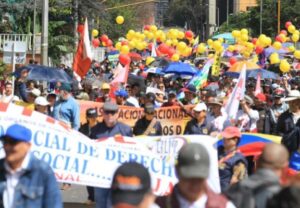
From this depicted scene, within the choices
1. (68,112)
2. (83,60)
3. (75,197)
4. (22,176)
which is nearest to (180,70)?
(83,60)

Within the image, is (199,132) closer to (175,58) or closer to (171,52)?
(175,58)

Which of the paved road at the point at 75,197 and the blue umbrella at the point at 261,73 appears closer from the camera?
the paved road at the point at 75,197

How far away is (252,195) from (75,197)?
7.66 m

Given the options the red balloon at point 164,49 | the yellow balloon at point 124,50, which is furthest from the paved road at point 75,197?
the red balloon at point 164,49

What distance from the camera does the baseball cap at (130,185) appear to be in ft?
12.5

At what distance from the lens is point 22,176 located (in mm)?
5609

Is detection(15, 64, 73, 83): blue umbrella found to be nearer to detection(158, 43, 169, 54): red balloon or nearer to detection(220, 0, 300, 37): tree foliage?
detection(158, 43, 169, 54): red balloon

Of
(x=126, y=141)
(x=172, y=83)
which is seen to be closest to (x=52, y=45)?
(x=172, y=83)

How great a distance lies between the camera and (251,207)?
4734 mm

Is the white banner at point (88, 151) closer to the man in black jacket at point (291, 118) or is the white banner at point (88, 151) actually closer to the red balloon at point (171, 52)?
the man in black jacket at point (291, 118)

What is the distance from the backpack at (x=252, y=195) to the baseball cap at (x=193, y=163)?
0.51 metres

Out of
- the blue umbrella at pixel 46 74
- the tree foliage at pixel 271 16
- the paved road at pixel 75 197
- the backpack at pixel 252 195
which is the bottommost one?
the paved road at pixel 75 197

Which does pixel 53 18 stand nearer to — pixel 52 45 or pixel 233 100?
pixel 52 45

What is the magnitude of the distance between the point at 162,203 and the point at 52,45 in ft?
118
